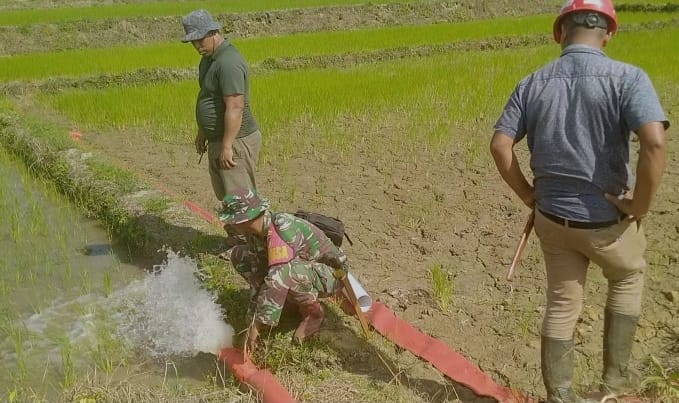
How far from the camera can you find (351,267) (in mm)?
3635

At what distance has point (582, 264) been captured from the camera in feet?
7.07

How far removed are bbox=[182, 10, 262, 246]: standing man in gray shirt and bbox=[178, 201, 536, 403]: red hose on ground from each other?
0.88 m

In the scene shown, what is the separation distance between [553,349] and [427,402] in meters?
0.55

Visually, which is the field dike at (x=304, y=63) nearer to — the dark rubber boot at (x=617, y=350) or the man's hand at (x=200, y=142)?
the man's hand at (x=200, y=142)

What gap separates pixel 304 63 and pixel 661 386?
28.0ft

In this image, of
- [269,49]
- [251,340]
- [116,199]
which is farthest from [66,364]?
[269,49]

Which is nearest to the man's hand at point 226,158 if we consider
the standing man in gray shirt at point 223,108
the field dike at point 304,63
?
the standing man in gray shirt at point 223,108

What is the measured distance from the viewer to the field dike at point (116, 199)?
13.1ft

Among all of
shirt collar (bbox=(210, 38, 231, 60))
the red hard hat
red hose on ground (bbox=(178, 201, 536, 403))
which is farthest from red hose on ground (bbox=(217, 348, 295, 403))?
the red hard hat

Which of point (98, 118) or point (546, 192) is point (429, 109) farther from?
point (546, 192)

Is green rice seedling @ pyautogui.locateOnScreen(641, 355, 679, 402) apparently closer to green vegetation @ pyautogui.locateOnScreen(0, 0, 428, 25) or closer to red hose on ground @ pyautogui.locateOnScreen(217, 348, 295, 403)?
red hose on ground @ pyautogui.locateOnScreen(217, 348, 295, 403)

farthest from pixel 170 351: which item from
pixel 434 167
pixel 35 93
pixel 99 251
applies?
pixel 35 93

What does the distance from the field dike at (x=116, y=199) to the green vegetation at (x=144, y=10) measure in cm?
829

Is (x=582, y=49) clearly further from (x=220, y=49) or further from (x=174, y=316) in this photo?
(x=174, y=316)
